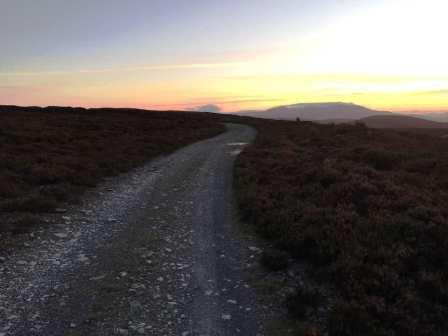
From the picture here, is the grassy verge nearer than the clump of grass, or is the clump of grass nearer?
the clump of grass

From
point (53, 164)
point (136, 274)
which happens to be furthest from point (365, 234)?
point (53, 164)

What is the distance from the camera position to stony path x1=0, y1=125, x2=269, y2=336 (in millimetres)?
6324

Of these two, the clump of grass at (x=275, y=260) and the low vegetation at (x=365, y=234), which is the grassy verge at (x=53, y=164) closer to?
the clump of grass at (x=275, y=260)

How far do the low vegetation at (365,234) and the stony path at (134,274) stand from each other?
1.22 m

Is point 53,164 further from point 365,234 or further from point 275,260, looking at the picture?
point 365,234

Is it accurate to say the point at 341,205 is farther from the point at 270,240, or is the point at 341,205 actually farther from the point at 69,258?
the point at 69,258

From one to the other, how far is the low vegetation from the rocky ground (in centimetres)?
115

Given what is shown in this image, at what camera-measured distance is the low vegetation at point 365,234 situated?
6.38 meters

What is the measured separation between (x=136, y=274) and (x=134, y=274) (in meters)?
0.04

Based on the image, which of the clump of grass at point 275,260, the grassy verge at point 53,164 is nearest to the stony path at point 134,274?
the clump of grass at point 275,260

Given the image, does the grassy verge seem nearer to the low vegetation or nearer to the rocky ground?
the rocky ground

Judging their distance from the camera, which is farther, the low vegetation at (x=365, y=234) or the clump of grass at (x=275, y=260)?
the clump of grass at (x=275, y=260)

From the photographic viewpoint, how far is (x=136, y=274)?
26.5 ft

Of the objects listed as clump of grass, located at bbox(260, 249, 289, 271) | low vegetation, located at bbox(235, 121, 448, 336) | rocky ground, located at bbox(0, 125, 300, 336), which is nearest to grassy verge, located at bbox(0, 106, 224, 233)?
rocky ground, located at bbox(0, 125, 300, 336)
